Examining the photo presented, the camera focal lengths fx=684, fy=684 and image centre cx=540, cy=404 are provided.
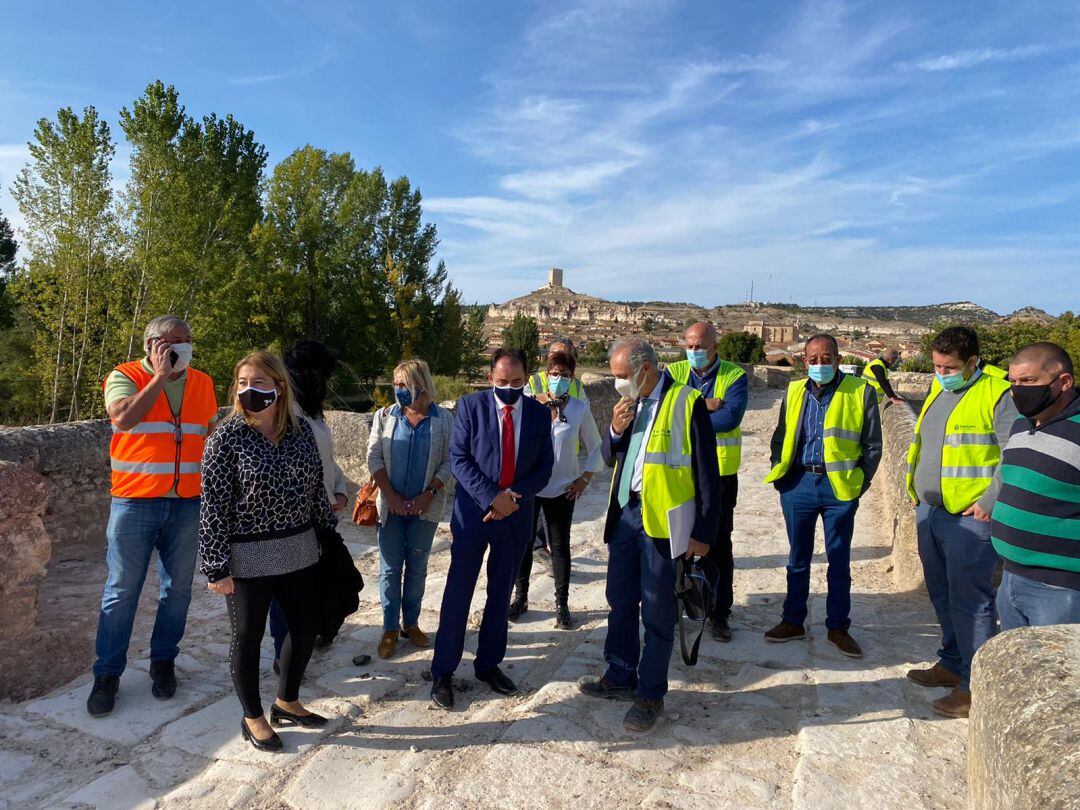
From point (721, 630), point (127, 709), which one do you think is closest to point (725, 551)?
point (721, 630)

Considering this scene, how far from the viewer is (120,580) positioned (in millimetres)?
3215

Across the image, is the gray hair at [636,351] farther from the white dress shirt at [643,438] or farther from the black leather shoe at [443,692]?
the black leather shoe at [443,692]

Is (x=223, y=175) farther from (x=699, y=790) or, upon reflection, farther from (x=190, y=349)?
(x=699, y=790)

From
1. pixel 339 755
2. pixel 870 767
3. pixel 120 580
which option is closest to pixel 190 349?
pixel 120 580

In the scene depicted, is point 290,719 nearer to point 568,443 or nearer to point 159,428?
point 159,428

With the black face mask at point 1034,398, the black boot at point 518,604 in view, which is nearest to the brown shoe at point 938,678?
the black face mask at point 1034,398

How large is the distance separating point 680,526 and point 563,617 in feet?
5.02

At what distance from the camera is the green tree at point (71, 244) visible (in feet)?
54.7

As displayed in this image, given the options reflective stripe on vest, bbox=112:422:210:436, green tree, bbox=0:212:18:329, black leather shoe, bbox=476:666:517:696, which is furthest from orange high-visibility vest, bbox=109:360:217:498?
green tree, bbox=0:212:18:329

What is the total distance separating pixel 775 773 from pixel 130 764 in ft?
8.36

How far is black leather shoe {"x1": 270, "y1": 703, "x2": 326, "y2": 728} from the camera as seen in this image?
9.91ft

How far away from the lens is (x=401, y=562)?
3.96 m

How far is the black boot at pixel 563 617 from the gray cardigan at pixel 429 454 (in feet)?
3.36

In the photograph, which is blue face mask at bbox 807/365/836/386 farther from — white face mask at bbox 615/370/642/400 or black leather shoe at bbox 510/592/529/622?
black leather shoe at bbox 510/592/529/622
